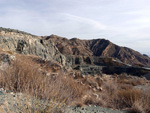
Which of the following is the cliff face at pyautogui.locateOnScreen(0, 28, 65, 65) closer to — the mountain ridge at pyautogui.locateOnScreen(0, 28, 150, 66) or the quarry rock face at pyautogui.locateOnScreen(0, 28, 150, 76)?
the quarry rock face at pyautogui.locateOnScreen(0, 28, 150, 76)

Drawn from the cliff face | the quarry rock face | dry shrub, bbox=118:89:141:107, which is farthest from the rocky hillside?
dry shrub, bbox=118:89:141:107

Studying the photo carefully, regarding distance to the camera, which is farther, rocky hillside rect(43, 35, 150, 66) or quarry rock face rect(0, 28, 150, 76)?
rocky hillside rect(43, 35, 150, 66)

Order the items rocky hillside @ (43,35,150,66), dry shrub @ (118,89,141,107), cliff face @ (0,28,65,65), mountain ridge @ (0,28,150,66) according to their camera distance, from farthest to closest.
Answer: rocky hillside @ (43,35,150,66)
mountain ridge @ (0,28,150,66)
cliff face @ (0,28,65,65)
dry shrub @ (118,89,141,107)

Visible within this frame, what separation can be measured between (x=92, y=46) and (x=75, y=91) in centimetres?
10876

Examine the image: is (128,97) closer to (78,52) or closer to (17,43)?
(17,43)

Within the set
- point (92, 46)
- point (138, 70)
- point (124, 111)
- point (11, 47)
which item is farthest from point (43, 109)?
point (92, 46)

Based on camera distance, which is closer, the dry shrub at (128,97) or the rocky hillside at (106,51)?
the dry shrub at (128,97)

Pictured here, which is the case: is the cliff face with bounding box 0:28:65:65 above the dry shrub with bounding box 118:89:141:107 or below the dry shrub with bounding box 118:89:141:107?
above

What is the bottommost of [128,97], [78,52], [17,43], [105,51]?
[128,97]

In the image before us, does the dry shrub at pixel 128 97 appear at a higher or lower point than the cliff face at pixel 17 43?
lower

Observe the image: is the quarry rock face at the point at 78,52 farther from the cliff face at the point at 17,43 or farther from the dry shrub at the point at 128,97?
the dry shrub at the point at 128,97

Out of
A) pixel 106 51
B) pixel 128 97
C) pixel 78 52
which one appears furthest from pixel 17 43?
pixel 106 51

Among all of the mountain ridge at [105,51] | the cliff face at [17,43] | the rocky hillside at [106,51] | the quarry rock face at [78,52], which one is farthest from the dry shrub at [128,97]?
the rocky hillside at [106,51]

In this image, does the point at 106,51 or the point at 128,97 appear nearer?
the point at 128,97
